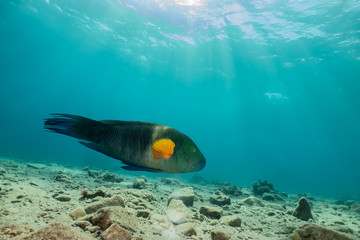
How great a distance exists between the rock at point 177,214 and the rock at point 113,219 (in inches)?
37.7

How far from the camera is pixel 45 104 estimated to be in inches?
4313

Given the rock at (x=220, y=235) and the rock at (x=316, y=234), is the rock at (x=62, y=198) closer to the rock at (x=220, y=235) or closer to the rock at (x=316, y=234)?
the rock at (x=220, y=235)

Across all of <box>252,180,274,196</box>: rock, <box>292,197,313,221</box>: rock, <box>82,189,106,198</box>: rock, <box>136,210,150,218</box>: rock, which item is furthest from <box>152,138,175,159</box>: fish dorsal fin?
<box>252,180,274,196</box>: rock

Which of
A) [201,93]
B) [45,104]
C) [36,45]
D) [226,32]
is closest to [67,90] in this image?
[45,104]

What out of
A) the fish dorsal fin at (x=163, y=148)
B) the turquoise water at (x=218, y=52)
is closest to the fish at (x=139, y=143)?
the fish dorsal fin at (x=163, y=148)

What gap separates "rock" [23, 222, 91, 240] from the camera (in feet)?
4.77

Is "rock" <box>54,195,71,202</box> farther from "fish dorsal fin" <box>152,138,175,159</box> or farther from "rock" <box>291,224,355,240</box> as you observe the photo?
"rock" <box>291,224,355,240</box>

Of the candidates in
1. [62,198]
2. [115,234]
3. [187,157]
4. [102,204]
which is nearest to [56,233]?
[115,234]

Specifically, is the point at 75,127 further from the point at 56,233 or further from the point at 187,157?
the point at 56,233

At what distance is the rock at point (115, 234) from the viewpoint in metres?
1.68

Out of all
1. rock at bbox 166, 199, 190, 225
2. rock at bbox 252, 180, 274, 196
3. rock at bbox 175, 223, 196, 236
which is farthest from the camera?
rock at bbox 252, 180, 274, 196

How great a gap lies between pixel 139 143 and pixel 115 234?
1.23 m

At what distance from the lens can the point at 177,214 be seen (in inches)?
121

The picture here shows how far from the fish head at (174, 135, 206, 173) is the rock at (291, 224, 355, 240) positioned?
217cm
